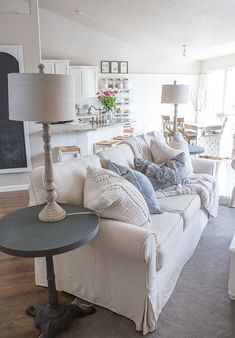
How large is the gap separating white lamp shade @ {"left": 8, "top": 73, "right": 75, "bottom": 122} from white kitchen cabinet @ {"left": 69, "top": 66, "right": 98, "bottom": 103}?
6.74 meters

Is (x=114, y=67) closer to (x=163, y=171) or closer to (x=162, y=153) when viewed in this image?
(x=162, y=153)

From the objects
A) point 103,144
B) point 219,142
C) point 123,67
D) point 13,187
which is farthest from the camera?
point 123,67

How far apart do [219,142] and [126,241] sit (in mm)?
4845

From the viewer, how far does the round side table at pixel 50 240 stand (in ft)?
4.95

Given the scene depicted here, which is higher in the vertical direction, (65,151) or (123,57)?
(123,57)

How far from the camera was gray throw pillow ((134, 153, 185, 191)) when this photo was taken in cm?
286

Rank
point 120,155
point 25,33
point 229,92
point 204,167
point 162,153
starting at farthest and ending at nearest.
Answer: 1. point 229,92
2. point 25,33
3. point 204,167
4. point 162,153
5. point 120,155

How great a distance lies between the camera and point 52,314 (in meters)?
1.84

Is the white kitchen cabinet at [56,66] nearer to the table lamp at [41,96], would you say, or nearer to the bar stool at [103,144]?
the bar stool at [103,144]

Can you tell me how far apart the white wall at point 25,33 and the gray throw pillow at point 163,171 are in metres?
2.37

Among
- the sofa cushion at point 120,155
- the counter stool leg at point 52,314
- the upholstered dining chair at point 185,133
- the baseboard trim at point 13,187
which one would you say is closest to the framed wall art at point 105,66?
the upholstered dining chair at point 185,133

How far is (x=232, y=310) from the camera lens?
2031mm

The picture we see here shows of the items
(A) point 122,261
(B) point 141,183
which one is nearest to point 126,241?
(A) point 122,261

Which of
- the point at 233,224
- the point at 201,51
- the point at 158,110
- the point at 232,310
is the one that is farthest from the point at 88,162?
the point at 158,110
